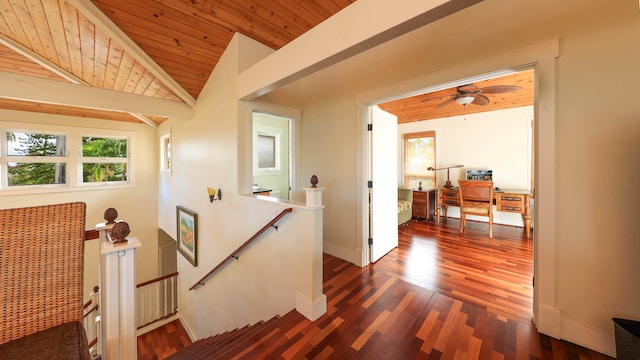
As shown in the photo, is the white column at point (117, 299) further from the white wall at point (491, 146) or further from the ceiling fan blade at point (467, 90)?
the white wall at point (491, 146)

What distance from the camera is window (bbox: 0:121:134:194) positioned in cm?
422

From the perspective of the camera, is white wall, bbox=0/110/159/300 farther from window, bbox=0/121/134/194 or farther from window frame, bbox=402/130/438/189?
window frame, bbox=402/130/438/189

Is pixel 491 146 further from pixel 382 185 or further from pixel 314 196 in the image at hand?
pixel 314 196

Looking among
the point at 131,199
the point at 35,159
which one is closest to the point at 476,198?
the point at 131,199

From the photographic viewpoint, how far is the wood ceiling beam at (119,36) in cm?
213

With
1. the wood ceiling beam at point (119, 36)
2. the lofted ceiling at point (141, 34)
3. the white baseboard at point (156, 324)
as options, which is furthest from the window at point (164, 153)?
the white baseboard at point (156, 324)

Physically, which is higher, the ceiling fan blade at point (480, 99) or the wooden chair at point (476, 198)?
the ceiling fan blade at point (480, 99)

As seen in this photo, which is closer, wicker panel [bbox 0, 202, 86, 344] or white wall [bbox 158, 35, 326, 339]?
wicker panel [bbox 0, 202, 86, 344]

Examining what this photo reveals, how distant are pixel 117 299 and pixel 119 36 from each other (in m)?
2.73

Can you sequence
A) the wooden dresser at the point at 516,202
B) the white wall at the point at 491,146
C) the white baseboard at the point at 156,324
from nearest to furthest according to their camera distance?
the wooden dresser at the point at 516,202
the white baseboard at the point at 156,324
the white wall at the point at 491,146

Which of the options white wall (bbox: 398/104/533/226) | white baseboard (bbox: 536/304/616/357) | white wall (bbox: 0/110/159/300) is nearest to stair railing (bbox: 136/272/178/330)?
white wall (bbox: 0/110/159/300)

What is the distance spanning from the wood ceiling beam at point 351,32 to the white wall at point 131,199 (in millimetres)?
5158

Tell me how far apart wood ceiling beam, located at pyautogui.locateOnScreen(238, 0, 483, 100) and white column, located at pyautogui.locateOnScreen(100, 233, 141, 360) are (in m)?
1.62

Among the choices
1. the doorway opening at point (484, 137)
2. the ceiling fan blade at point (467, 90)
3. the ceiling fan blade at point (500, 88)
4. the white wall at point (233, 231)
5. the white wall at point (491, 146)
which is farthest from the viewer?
the white wall at point (491, 146)
